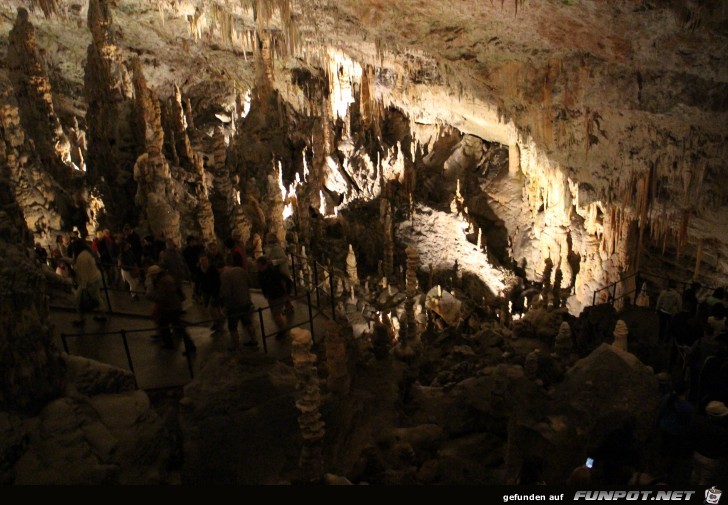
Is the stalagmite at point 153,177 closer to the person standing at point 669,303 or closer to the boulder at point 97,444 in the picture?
the boulder at point 97,444

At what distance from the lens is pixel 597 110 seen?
401 inches

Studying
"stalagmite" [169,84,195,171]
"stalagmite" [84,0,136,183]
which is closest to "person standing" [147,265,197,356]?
"stalagmite" [84,0,136,183]

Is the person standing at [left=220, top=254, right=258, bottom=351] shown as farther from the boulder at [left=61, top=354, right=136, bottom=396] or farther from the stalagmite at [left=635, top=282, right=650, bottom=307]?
the stalagmite at [left=635, top=282, right=650, bottom=307]

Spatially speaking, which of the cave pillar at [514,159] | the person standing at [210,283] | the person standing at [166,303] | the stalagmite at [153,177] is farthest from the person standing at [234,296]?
the cave pillar at [514,159]

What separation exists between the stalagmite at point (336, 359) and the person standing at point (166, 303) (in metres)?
1.45

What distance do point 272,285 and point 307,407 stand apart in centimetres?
191

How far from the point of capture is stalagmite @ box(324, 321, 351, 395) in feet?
18.1

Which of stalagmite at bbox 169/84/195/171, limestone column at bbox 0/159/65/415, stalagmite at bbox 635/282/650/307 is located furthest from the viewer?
stalagmite at bbox 169/84/195/171

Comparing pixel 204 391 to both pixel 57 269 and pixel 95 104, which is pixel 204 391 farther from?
pixel 95 104

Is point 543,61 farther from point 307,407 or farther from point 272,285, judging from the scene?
point 307,407

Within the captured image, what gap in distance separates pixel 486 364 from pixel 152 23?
519 inches

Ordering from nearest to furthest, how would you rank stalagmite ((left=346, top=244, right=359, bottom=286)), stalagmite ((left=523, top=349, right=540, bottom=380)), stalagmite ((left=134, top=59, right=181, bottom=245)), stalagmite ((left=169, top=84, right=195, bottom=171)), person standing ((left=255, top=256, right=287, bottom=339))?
person standing ((left=255, top=256, right=287, bottom=339)) < stalagmite ((left=523, top=349, right=540, bottom=380)) < stalagmite ((left=134, top=59, right=181, bottom=245)) < stalagmite ((left=169, top=84, right=195, bottom=171)) < stalagmite ((left=346, top=244, right=359, bottom=286))

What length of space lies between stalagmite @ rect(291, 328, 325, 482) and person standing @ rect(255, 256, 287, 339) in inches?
60.4

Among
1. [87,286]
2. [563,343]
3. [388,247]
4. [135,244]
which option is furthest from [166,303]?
[388,247]
